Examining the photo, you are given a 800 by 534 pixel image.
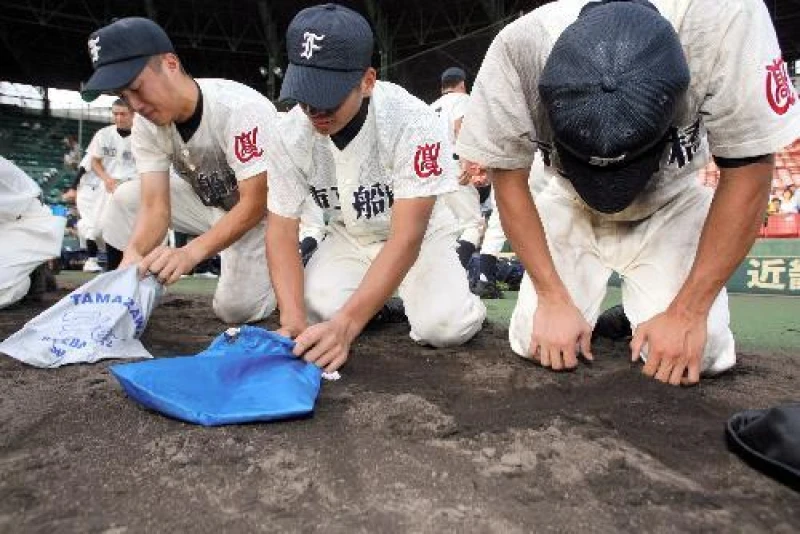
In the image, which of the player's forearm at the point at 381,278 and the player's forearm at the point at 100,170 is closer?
the player's forearm at the point at 381,278

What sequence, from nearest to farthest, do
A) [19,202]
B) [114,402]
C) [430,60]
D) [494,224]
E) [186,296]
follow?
1. [114,402]
2. [19,202]
3. [186,296]
4. [494,224]
5. [430,60]

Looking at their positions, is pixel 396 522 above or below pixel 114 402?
above

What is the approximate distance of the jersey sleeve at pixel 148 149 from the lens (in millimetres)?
2667

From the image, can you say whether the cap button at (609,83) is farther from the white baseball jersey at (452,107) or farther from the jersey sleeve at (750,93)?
the white baseball jersey at (452,107)

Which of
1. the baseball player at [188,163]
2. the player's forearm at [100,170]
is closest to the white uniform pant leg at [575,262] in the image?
the baseball player at [188,163]

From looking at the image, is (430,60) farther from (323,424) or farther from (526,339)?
(323,424)

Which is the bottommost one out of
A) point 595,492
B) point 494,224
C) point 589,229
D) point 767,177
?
point 494,224

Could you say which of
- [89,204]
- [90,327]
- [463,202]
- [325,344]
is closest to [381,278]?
[325,344]

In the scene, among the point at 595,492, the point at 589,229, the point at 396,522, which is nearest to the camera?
the point at 396,522

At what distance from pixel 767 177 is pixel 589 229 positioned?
622mm

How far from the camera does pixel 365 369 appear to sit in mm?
1884

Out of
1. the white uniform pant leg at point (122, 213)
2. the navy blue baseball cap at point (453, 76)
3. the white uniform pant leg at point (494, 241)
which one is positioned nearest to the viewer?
the white uniform pant leg at point (122, 213)

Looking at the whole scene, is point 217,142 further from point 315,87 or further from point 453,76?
point 453,76

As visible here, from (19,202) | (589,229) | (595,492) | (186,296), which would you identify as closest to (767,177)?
(589,229)
